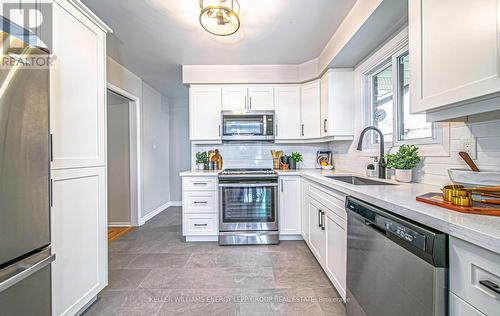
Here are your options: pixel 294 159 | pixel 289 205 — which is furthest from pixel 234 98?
pixel 289 205

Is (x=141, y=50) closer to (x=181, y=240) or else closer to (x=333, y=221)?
(x=181, y=240)

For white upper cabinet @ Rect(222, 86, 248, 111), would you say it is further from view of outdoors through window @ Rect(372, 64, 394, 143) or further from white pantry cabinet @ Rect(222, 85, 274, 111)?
view of outdoors through window @ Rect(372, 64, 394, 143)

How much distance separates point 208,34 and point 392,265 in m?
2.54

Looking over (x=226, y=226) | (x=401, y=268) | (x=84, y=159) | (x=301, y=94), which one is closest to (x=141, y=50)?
(x=84, y=159)

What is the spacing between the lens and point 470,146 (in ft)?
4.36

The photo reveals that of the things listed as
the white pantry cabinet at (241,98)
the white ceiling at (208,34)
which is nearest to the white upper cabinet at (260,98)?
the white pantry cabinet at (241,98)

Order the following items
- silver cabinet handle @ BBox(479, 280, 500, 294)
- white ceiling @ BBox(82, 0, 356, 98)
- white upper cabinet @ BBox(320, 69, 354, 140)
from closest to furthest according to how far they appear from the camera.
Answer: silver cabinet handle @ BBox(479, 280, 500, 294) → white ceiling @ BBox(82, 0, 356, 98) → white upper cabinet @ BBox(320, 69, 354, 140)

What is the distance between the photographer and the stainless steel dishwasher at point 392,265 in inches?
30.7

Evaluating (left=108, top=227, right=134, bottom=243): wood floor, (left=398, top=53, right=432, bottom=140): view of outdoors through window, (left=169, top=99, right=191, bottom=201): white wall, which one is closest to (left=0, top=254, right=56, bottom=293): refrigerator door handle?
(left=108, top=227, right=134, bottom=243): wood floor

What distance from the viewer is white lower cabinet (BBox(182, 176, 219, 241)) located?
9.76 feet

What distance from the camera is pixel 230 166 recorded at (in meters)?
3.59

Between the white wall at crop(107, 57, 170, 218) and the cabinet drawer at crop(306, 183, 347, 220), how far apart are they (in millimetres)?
2893

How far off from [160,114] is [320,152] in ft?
10.7

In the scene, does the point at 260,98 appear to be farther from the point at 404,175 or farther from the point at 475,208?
the point at 475,208
